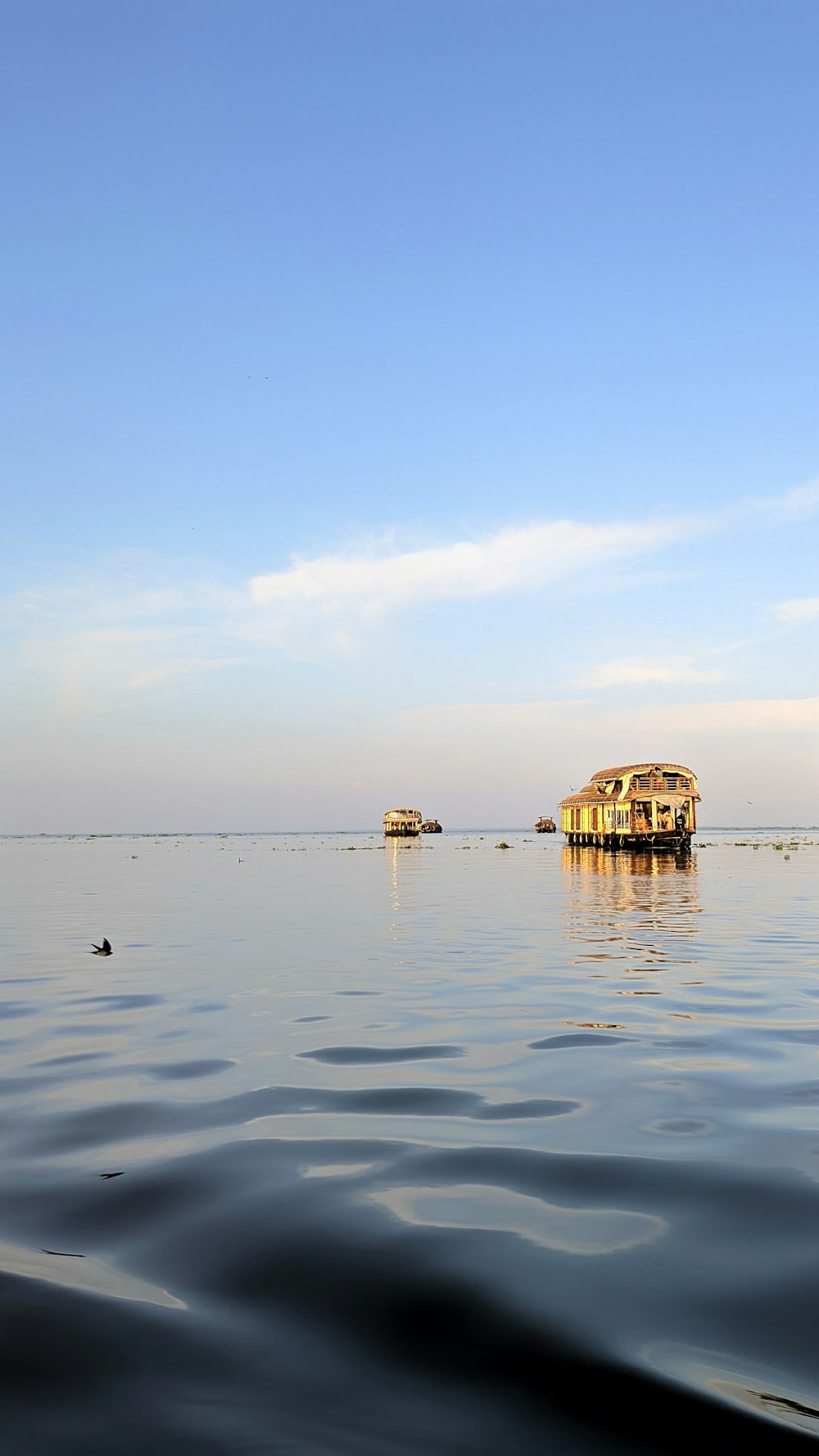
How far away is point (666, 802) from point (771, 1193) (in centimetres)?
5517

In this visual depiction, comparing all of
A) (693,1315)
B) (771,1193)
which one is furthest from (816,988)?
(693,1315)

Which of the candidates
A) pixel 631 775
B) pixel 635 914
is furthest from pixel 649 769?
pixel 635 914

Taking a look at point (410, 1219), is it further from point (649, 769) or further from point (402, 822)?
point (402, 822)

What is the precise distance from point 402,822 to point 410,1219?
116708 mm

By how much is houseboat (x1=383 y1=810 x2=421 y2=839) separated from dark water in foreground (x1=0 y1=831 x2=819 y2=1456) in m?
108

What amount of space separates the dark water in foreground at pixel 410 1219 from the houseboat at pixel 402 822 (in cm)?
10785

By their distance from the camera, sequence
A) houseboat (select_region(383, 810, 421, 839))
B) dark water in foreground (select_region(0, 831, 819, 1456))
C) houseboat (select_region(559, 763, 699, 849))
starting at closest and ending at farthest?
dark water in foreground (select_region(0, 831, 819, 1456)) → houseboat (select_region(559, 763, 699, 849)) → houseboat (select_region(383, 810, 421, 839))

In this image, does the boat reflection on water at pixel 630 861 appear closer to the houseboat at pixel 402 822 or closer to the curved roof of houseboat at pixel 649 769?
the curved roof of houseboat at pixel 649 769

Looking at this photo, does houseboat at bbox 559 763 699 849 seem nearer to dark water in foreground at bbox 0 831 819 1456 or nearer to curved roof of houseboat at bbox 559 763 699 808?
curved roof of houseboat at bbox 559 763 699 808

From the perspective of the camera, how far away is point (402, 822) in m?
120

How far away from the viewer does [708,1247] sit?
153 inches

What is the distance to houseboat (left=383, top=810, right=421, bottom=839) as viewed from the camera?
119m

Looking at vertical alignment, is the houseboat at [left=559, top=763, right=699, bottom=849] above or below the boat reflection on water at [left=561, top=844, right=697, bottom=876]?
above

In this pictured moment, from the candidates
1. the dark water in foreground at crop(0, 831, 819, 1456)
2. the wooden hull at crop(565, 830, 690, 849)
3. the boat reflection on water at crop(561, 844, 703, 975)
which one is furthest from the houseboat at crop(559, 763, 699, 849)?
the dark water in foreground at crop(0, 831, 819, 1456)
